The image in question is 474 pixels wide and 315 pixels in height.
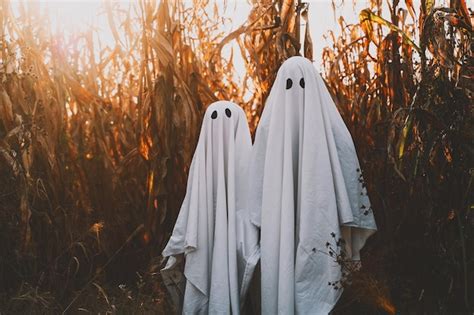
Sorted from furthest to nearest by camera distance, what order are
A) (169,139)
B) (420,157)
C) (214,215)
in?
(169,139) < (214,215) < (420,157)

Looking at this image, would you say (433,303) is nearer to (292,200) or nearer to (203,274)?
(292,200)

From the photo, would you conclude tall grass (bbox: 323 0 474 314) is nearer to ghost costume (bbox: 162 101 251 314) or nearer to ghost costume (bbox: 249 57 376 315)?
ghost costume (bbox: 249 57 376 315)

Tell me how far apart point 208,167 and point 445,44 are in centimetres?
144

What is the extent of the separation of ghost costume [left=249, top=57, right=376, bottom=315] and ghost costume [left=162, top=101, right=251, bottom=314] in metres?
0.21


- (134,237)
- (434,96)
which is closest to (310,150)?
(434,96)

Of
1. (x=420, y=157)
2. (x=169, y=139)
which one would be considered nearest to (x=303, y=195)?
(x=420, y=157)

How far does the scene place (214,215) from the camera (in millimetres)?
4145

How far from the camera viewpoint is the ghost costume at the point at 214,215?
3.89 m

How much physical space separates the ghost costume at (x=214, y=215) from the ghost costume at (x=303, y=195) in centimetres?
21

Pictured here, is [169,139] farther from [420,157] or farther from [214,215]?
[420,157]

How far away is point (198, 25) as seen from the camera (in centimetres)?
501

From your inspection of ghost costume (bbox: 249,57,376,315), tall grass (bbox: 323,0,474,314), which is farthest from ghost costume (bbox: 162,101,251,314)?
tall grass (bbox: 323,0,474,314)

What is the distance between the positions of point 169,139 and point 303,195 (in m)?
1.25

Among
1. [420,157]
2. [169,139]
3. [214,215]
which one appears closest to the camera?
[420,157]
